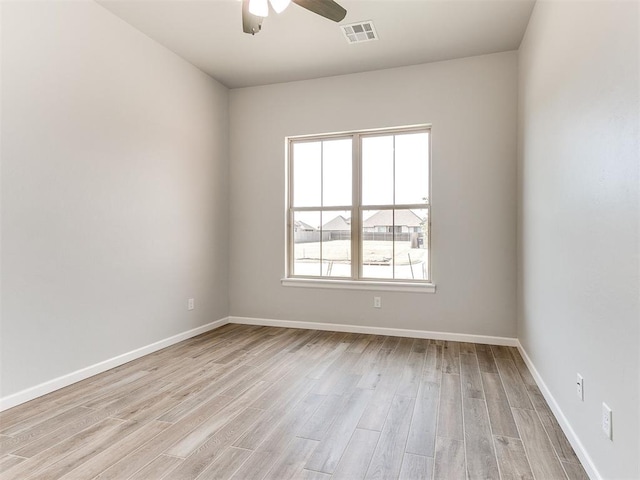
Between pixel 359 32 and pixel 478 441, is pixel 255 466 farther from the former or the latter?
pixel 359 32

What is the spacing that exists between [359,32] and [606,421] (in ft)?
10.9

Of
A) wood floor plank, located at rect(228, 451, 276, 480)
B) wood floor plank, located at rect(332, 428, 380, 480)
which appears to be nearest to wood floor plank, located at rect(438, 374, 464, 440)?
wood floor plank, located at rect(332, 428, 380, 480)

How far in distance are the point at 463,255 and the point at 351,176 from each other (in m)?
1.53

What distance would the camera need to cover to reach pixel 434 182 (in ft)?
13.3

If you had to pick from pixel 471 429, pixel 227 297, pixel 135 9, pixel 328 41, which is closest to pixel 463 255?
pixel 471 429

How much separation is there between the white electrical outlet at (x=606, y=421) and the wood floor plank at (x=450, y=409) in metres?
0.70

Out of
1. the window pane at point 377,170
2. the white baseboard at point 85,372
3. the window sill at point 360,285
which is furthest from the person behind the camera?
the window pane at point 377,170

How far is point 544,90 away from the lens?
107 inches

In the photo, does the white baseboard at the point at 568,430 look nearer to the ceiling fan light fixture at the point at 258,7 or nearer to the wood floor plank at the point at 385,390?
the wood floor plank at the point at 385,390

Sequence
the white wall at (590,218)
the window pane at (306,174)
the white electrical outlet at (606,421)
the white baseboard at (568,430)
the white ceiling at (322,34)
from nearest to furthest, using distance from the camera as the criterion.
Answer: the white wall at (590,218) < the white electrical outlet at (606,421) < the white baseboard at (568,430) < the white ceiling at (322,34) < the window pane at (306,174)

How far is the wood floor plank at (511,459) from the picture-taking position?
1.75 m

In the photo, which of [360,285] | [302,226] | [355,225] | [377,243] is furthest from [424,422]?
[302,226]

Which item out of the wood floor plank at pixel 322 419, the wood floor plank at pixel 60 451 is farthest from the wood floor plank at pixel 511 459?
the wood floor plank at pixel 60 451

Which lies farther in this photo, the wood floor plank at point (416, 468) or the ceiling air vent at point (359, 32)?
the ceiling air vent at point (359, 32)
